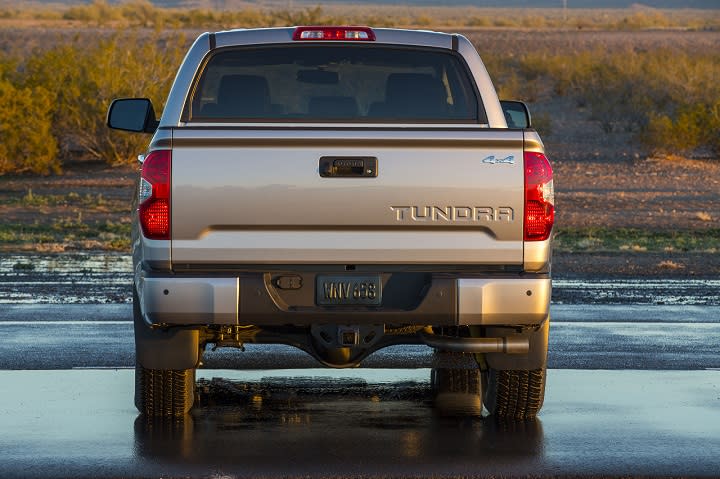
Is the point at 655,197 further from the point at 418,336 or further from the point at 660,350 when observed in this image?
the point at 418,336

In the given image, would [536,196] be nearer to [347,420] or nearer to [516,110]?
[347,420]

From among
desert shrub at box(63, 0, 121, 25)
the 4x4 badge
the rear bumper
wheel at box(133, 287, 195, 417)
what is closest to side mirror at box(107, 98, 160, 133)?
wheel at box(133, 287, 195, 417)

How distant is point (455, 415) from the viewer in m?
8.95

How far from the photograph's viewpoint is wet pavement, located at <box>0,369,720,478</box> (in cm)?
746

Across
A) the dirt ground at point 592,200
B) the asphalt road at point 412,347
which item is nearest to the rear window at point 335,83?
the asphalt road at point 412,347

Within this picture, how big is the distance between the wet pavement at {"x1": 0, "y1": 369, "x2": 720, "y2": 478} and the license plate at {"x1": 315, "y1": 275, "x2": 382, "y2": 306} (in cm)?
76

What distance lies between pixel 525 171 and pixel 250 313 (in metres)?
1.51

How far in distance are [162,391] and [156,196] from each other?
141cm

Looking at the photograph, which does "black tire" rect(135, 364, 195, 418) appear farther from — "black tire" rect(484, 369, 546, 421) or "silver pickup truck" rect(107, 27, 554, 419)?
"black tire" rect(484, 369, 546, 421)

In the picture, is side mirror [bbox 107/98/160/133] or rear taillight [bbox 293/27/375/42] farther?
side mirror [bbox 107/98/160/133]

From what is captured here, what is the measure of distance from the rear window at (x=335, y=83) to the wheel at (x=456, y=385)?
1.46 metres

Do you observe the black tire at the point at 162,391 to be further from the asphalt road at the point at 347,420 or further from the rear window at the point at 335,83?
the rear window at the point at 335,83

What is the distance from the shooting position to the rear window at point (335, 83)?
8.60 metres

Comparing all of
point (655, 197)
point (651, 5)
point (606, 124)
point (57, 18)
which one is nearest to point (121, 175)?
point (655, 197)
